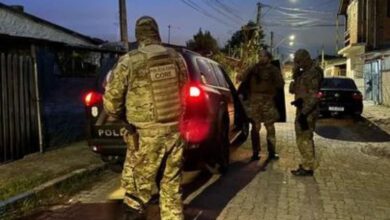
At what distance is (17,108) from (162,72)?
5.00 meters

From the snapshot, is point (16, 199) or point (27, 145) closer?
point (16, 199)

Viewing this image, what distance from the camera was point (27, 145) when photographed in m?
8.97

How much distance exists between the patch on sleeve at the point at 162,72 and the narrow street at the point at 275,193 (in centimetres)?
181

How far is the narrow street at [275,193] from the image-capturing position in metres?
5.96

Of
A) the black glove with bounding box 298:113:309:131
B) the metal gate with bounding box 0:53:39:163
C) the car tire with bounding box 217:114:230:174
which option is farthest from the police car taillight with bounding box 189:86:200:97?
the metal gate with bounding box 0:53:39:163

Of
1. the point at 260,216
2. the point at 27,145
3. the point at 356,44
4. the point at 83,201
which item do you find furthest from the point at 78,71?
the point at 356,44

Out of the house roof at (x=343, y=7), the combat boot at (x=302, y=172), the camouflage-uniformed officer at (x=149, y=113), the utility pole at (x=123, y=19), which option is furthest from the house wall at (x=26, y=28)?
the house roof at (x=343, y=7)

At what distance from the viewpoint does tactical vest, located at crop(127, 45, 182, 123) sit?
14.4 ft

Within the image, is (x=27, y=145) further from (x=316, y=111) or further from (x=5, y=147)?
(x=316, y=111)

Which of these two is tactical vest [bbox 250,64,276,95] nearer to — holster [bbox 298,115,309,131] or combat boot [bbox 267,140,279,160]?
combat boot [bbox 267,140,279,160]

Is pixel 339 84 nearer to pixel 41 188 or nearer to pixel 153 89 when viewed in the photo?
pixel 41 188

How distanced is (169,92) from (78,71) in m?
6.89

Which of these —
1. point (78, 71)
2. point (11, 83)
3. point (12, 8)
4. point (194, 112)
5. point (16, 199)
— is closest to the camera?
point (16, 199)

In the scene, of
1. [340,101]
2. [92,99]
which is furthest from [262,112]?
[340,101]
